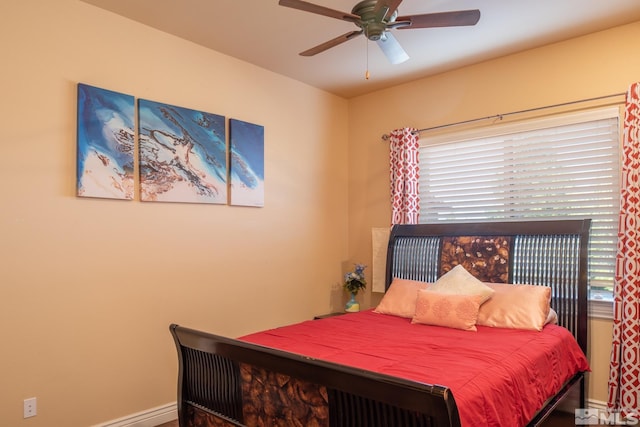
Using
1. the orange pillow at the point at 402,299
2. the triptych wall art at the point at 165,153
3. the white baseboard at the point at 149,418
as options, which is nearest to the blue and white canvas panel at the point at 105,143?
→ the triptych wall art at the point at 165,153

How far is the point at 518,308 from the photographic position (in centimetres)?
315

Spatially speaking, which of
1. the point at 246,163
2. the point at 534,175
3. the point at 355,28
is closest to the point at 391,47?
the point at 355,28

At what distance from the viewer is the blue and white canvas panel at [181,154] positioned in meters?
3.24

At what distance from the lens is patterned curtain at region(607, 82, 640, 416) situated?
3.06 m

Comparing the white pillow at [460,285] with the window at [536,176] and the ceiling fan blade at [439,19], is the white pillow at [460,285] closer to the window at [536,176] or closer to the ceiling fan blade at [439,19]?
the window at [536,176]

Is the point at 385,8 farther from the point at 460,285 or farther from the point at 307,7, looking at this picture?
the point at 460,285

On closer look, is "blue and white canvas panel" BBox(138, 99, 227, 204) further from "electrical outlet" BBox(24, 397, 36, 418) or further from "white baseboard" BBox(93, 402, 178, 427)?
"white baseboard" BBox(93, 402, 178, 427)

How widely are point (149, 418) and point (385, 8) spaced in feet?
10.2

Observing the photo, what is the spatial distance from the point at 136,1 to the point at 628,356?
13.6ft

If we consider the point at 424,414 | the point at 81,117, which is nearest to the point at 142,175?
the point at 81,117

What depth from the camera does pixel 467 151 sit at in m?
4.15

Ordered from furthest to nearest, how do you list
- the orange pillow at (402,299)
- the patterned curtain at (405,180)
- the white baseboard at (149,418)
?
the patterned curtain at (405,180), the orange pillow at (402,299), the white baseboard at (149,418)

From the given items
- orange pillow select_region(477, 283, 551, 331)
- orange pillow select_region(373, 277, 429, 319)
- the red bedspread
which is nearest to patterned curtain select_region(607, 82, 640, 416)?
the red bedspread

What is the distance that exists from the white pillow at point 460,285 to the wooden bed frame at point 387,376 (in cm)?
25
